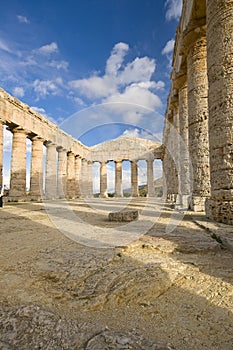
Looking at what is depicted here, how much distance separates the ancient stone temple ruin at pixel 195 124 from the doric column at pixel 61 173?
0.11 m

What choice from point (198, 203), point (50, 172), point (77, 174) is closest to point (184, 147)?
point (198, 203)

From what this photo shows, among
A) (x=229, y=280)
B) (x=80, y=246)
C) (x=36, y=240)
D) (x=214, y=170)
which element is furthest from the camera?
(x=214, y=170)

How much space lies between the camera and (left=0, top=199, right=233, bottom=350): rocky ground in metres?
1.49

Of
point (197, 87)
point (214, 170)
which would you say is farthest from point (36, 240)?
point (197, 87)

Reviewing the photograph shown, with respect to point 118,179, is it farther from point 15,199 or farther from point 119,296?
point 119,296

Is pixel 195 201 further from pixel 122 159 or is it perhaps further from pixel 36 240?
pixel 122 159

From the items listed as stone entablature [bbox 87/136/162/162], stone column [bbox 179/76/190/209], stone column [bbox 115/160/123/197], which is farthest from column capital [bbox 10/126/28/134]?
stone column [bbox 115/160/123/197]

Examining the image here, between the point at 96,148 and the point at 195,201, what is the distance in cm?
2827

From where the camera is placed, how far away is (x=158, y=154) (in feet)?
104

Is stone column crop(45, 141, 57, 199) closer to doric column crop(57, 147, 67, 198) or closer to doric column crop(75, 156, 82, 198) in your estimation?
doric column crop(57, 147, 67, 198)

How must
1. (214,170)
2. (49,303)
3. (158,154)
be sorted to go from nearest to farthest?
(49,303)
(214,170)
(158,154)

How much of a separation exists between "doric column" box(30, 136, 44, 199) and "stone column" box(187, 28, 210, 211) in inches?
540

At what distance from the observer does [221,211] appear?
5414 mm

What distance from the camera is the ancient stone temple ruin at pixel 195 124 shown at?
5566 mm
